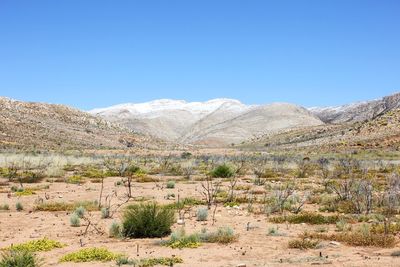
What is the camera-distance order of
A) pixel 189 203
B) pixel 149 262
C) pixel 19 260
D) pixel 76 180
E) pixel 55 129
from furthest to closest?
pixel 55 129, pixel 76 180, pixel 189 203, pixel 149 262, pixel 19 260

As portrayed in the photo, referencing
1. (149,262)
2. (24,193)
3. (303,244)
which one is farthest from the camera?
(24,193)

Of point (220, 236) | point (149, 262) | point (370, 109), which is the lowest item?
point (149, 262)

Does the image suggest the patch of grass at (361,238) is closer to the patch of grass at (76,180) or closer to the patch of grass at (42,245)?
the patch of grass at (42,245)

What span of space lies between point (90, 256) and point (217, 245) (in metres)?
3.00

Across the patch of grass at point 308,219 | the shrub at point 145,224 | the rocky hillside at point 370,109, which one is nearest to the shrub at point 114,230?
the shrub at point 145,224

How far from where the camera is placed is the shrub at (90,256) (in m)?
10.7

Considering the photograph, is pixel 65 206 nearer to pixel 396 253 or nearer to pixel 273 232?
pixel 273 232

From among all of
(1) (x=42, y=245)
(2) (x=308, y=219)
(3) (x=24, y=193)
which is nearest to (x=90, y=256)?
(1) (x=42, y=245)

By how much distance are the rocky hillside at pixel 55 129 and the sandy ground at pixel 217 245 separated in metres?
59.9

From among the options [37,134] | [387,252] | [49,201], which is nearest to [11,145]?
[37,134]

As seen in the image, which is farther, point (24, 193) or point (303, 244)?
point (24, 193)

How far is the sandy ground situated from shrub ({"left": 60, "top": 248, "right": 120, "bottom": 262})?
0.24m

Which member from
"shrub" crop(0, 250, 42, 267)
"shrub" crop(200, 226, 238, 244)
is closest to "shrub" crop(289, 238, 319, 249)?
"shrub" crop(200, 226, 238, 244)

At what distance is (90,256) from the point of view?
35.3 feet
